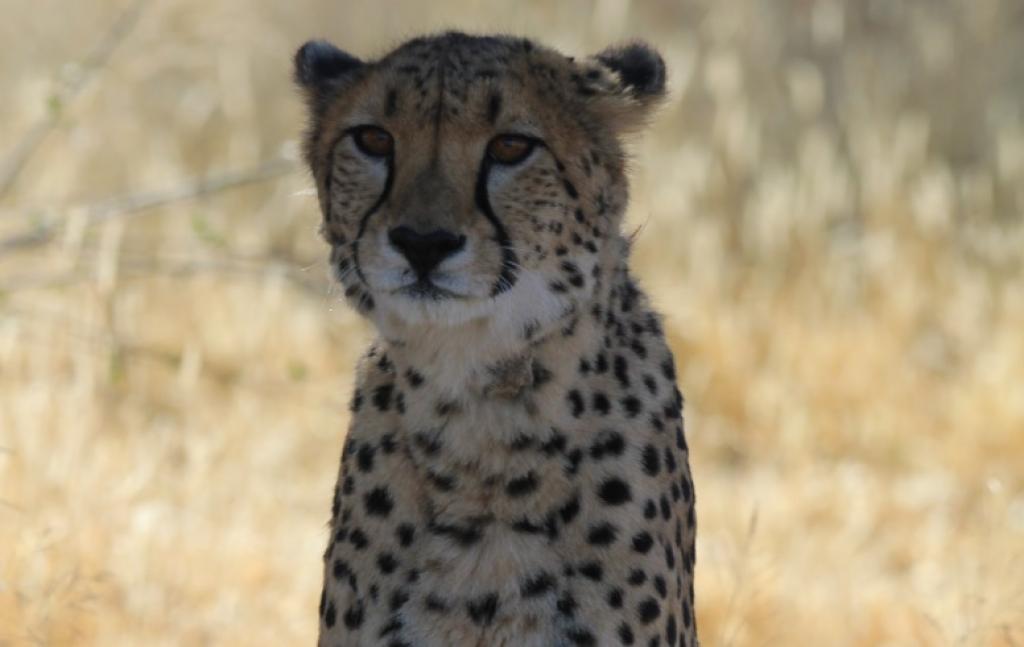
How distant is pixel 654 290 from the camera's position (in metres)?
6.04

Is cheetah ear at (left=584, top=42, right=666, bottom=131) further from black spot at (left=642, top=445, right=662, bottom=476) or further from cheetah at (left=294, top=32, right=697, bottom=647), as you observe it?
black spot at (left=642, top=445, right=662, bottom=476)

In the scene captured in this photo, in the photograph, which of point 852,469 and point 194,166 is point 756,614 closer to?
point 852,469

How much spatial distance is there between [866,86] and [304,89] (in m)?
4.37

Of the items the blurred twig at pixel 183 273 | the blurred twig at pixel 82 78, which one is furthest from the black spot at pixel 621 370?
the blurred twig at pixel 82 78

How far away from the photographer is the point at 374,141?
8.63ft

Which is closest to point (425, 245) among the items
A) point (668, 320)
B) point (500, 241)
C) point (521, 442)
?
point (500, 241)

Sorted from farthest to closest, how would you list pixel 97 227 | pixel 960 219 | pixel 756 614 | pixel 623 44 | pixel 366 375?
pixel 960 219, pixel 97 227, pixel 756 614, pixel 623 44, pixel 366 375

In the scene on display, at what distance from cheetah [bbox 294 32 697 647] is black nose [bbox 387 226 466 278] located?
10 millimetres

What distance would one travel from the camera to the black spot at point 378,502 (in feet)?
8.64

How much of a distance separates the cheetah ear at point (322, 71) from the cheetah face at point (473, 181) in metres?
0.09

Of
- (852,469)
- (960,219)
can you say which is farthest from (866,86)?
(852,469)

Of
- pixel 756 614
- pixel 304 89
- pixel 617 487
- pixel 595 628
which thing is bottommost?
pixel 756 614

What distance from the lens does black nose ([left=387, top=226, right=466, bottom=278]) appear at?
242 cm

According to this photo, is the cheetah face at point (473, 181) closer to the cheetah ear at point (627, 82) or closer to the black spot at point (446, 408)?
the cheetah ear at point (627, 82)
